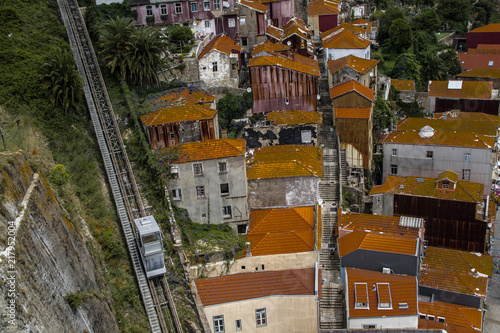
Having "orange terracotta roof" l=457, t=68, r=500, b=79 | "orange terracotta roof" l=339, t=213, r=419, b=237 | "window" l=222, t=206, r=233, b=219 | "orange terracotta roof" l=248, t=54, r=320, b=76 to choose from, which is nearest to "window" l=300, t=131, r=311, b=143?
"orange terracotta roof" l=248, t=54, r=320, b=76

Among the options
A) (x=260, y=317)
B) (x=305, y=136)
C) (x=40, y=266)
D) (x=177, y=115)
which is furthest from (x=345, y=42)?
(x=40, y=266)

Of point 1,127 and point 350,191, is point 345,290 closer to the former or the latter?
point 350,191

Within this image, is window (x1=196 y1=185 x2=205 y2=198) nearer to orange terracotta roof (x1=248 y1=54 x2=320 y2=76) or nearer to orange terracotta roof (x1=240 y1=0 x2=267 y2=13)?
orange terracotta roof (x1=248 y1=54 x2=320 y2=76)

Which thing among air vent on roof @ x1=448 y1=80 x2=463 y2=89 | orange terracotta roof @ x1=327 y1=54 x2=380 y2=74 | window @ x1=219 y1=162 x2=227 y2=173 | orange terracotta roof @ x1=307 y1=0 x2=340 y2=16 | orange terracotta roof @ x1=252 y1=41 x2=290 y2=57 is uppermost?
orange terracotta roof @ x1=307 y1=0 x2=340 y2=16

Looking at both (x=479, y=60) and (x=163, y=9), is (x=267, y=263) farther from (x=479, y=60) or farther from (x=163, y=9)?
(x=479, y=60)

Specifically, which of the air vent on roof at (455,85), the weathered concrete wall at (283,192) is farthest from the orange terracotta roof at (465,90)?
the weathered concrete wall at (283,192)

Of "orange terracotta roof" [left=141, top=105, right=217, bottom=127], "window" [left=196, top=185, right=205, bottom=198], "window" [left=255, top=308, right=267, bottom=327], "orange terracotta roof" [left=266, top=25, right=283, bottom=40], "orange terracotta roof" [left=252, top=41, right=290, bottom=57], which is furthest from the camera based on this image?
"orange terracotta roof" [left=266, top=25, right=283, bottom=40]
